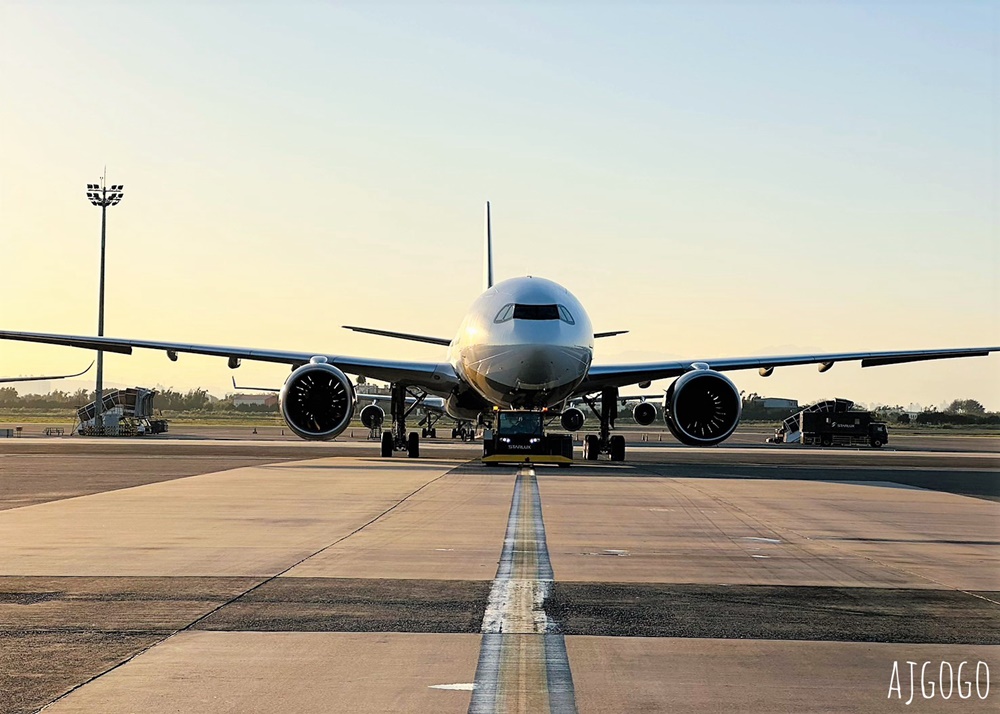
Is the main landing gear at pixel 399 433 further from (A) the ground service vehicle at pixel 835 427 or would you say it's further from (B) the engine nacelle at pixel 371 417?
(A) the ground service vehicle at pixel 835 427

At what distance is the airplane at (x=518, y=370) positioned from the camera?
98.3 ft

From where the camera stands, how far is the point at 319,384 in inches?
1232

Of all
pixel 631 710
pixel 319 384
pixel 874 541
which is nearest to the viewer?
pixel 631 710

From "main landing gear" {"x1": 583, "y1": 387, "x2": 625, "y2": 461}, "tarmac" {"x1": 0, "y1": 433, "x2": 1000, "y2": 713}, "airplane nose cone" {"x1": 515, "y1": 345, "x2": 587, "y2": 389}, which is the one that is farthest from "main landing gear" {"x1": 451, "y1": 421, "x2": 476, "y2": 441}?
"tarmac" {"x1": 0, "y1": 433, "x2": 1000, "y2": 713}

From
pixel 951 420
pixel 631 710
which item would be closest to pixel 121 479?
pixel 631 710

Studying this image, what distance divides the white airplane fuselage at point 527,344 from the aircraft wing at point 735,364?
1919 millimetres

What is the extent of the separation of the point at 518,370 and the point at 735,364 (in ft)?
25.6

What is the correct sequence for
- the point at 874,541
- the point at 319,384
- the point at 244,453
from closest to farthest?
the point at 874,541
the point at 319,384
the point at 244,453

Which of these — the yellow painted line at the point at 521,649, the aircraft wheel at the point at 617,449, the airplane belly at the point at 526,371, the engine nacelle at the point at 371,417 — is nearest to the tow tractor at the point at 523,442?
the airplane belly at the point at 526,371

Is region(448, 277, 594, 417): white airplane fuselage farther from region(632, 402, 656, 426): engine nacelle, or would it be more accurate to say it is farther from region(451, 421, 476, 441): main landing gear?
region(451, 421, 476, 441): main landing gear

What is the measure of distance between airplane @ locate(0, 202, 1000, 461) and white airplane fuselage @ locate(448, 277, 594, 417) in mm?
30

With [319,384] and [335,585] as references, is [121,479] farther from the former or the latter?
[335,585]

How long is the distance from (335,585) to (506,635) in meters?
2.56

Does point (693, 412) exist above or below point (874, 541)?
above
